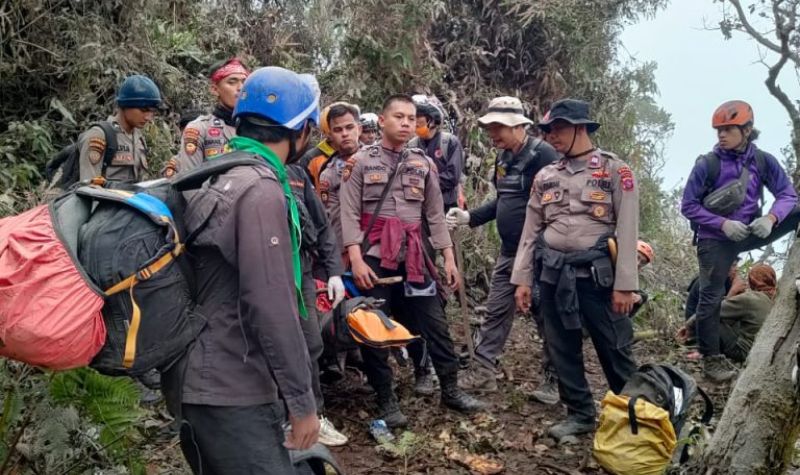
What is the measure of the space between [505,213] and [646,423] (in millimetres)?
2123

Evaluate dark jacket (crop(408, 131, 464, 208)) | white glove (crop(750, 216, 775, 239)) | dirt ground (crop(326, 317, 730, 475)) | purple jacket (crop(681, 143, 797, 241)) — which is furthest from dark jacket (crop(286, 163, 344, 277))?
white glove (crop(750, 216, 775, 239))

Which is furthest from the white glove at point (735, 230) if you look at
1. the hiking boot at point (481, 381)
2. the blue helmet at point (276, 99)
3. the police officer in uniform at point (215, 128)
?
the blue helmet at point (276, 99)

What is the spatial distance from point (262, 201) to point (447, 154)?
3946mm

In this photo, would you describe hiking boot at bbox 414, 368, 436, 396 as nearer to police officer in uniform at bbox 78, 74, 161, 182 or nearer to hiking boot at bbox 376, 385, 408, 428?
hiking boot at bbox 376, 385, 408, 428

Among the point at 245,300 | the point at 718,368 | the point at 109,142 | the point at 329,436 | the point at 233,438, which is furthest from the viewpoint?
the point at 718,368

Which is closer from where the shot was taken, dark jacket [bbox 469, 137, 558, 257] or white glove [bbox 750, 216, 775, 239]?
dark jacket [bbox 469, 137, 558, 257]

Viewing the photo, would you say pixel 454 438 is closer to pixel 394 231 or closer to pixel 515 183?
pixel 394 231

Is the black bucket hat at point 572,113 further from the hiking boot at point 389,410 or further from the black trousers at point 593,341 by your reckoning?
Result: the hiking boot at point 389,410

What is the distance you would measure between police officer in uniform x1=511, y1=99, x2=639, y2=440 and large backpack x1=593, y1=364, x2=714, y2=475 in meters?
0.36

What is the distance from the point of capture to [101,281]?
2043 millimetres

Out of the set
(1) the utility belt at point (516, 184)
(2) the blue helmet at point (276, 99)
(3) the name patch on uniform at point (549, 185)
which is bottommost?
(2) the blue helmet at point (276, 99)

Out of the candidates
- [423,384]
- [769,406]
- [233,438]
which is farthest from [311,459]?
[423,384]

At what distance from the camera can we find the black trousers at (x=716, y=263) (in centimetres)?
565

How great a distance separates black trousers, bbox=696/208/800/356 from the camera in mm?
5648
